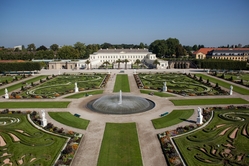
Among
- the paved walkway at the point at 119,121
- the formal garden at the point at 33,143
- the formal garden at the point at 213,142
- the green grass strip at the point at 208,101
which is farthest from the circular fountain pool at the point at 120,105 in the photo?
the formal garden at the point at 213,142

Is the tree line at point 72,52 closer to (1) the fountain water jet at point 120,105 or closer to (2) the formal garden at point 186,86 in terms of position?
(2) the formal garden at point 186,86

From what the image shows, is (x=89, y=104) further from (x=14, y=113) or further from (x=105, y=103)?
(x=14, y=113)

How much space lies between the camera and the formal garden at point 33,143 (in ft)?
60.2

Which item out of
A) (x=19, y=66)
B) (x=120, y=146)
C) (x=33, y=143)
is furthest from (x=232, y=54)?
(x=33, y=143)

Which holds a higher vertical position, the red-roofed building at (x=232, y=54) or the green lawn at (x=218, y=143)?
the red-roofed building at (x=232, y=54)

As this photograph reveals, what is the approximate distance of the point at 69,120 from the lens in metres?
28.1

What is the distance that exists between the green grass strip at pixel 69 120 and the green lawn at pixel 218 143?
11.8 meters

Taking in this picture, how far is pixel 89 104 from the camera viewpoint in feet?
117

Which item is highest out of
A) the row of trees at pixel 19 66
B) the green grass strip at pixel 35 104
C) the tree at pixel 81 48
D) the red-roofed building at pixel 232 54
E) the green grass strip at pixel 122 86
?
the tree at pixel 81 48

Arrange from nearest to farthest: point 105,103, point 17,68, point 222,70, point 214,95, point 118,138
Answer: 1. point 118,138
2. point 105,103
3. point 214,95
4. point 17,68
5. point 222,70

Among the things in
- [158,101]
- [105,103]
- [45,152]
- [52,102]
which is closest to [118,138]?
[45,152]

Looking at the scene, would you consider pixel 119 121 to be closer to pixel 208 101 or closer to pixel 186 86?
pixel 208 101

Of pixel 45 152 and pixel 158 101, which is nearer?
pixel 45 152

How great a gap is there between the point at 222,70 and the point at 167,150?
258 feet
